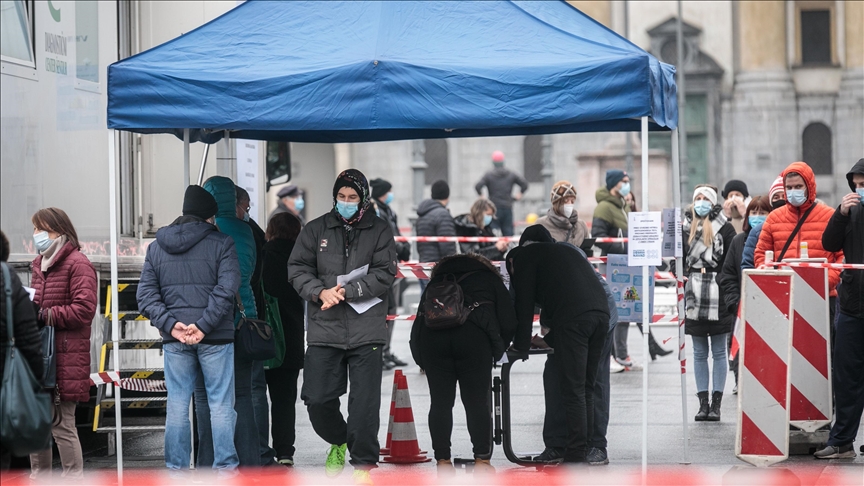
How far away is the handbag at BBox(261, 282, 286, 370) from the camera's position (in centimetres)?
835

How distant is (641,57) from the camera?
24.1 feet

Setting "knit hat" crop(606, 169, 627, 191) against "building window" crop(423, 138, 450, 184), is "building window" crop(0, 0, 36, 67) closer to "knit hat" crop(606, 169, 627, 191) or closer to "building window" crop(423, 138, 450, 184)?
"knit hat" crop(606, 169, 627, 191)

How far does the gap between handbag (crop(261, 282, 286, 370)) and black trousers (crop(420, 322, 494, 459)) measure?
112 centimetres

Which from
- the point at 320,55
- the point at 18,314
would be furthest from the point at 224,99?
the point at 18,314

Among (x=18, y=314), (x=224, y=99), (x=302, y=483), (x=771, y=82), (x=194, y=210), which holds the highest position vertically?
(x=771, y=82)

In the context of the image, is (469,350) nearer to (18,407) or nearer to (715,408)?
(18,407)

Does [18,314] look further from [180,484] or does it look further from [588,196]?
[588,196]

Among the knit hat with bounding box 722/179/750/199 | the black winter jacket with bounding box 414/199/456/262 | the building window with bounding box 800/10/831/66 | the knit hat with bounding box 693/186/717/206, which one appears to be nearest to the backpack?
the knit hat with bounding box 693/186/717/206

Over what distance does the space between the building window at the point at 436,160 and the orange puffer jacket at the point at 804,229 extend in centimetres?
3414

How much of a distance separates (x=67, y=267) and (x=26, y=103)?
7.06ft

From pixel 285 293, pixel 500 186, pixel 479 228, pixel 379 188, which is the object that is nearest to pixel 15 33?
pixel 285 293

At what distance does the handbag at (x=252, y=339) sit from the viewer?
25.7ft

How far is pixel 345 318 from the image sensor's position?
7602 millimetres

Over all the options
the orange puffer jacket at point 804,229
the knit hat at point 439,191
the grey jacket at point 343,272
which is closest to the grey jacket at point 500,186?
the knit hat at point 439,191
